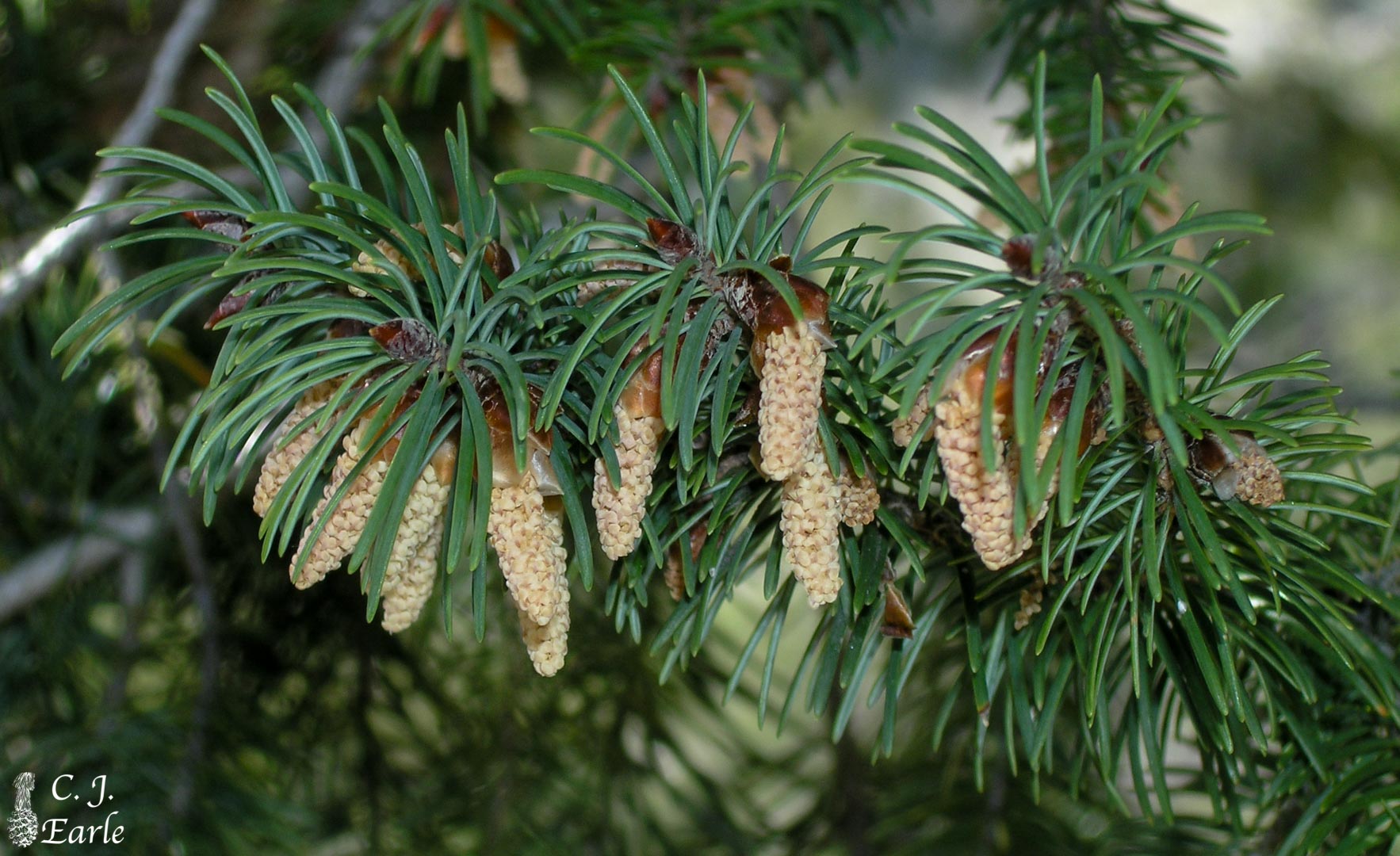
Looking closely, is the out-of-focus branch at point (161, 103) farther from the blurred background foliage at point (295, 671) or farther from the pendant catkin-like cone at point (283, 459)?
the pendant catkin-like cone at point (283, 459)

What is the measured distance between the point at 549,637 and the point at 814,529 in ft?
0.32

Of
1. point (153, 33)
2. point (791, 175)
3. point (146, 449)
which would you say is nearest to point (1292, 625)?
point (791, 175)

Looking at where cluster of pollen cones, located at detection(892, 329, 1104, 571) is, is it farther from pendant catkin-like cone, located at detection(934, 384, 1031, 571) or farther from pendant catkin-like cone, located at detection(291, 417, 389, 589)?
pendant catkin-like cone, located at detection(291, 417, 389, 589)

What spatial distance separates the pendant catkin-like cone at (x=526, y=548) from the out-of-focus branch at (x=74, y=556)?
52 cm

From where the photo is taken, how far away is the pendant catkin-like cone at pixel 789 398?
28cm

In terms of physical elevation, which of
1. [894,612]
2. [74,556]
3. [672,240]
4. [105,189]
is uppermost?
[105,189]

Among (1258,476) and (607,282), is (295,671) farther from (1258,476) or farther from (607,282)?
(1258,476)

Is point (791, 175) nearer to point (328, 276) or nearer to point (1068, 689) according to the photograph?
point (328, 276)

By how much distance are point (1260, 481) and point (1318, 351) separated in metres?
0.04

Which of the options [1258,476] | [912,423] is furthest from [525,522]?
[1258,476]

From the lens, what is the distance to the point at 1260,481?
0.97ft

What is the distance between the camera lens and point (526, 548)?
307mm

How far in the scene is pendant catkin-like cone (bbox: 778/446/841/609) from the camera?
0.99ft
